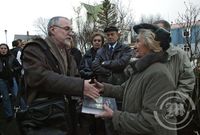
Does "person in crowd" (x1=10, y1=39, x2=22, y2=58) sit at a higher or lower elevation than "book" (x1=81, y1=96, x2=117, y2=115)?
higher

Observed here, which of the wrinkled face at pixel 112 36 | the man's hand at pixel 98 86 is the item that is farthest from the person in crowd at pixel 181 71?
the wrinkled face at pixel 112 36

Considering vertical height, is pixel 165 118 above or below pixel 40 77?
below

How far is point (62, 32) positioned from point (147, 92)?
50.7 inches

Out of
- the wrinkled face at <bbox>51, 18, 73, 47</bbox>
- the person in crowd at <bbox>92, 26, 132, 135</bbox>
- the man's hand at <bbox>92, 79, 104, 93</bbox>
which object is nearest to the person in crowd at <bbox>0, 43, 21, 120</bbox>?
the person in crowd at <bbox>92, 26, 132, 135</bbox>

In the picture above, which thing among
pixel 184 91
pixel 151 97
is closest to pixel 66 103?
pixel 151 97

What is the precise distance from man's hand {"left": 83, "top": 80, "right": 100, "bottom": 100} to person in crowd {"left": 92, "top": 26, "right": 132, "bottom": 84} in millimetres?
2300

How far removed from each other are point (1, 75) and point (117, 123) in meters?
6.34

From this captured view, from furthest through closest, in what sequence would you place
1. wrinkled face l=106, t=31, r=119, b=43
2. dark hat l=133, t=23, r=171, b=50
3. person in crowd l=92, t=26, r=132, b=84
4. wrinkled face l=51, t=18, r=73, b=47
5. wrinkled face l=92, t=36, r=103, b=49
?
wrinkled face l=92, t=36, r=103, b=49 → wrinkled face l=106, t=31, r=119, b=43 → person in crowd l=92, t=26, r=132, b=84 → wrinkled face l=51, t=18, r=73, b=47 → dark hat l=133, t=23, r=171, b=50

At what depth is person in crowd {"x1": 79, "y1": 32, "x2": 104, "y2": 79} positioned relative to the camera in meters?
6.35

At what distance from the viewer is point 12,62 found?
9.09 metres

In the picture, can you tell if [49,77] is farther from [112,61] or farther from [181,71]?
[112,61]

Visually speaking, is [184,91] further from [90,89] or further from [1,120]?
[1,120]

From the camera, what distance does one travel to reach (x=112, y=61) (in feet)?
18.8

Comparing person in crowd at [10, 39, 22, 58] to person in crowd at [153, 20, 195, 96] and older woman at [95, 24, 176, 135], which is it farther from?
older woman at [95, 24, 176, 135]
